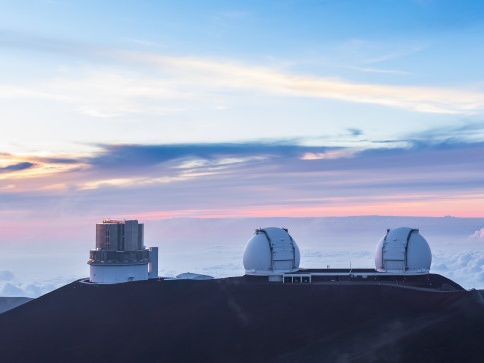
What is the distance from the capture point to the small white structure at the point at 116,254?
79.5m

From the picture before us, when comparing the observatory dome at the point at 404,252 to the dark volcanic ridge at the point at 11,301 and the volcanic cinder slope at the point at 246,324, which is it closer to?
the volcanic cinder slope at the point at 246,324

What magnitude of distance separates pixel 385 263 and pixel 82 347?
3340 centimetres

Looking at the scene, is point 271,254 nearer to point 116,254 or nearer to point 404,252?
point 404,252

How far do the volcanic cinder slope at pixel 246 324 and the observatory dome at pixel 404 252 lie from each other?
8651mm

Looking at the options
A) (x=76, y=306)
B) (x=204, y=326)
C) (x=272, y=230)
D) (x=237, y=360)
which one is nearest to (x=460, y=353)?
(x=237, y=360)

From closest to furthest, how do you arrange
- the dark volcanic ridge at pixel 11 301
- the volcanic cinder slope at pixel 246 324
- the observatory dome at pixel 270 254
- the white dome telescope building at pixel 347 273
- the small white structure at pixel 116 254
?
the volcanic cinder slope at pixel 246 324, the white dome telescope building at pixel 347 273, the observatory dome at pixel 270 254, the small white structure at pixel 116 254, the dark volcanic ridge at pixel 11 301

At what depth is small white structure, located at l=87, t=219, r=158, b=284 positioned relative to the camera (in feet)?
261

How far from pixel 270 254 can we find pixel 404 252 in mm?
14461

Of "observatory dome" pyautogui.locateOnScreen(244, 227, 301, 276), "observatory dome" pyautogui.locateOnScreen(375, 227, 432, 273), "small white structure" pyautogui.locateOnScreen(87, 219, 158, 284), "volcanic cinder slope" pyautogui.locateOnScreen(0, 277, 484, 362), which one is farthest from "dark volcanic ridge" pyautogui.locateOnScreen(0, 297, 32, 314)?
"observatory dome" pyautogui.locateOnScreen(375, 227, 432, 273)

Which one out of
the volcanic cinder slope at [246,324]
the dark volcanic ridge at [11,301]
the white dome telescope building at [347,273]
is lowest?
the dark volcanic ridge at [11,301]

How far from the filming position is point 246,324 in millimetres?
62219

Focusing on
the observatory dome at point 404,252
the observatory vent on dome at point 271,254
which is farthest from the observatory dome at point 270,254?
the observatory dome at point 404,252

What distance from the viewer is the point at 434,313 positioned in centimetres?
5703

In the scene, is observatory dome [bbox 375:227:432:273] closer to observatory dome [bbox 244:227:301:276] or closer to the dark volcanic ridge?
observatory dome [bbox 244:227:301:276]
